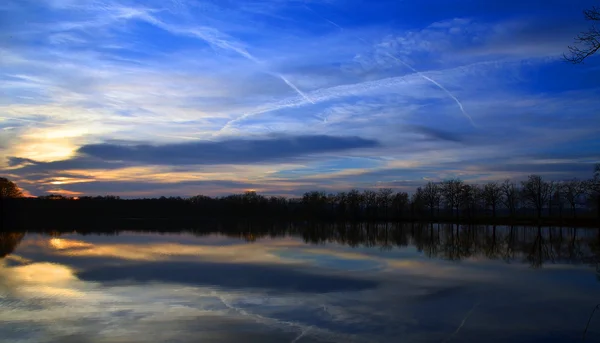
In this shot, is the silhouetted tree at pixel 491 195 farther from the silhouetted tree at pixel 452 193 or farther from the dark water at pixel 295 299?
the dark water at pixel 295 299

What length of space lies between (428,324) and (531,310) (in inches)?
148

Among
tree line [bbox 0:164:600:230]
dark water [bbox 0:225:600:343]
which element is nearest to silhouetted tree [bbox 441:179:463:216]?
tree line [bbox 0:164:600:230]

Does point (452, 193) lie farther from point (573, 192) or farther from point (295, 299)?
point (295, 299)

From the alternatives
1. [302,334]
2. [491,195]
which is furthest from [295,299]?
[491,195]

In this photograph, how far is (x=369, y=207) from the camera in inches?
5064

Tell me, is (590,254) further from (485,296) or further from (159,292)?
(159,292)

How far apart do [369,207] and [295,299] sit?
11589 centimetres

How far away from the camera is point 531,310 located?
43.5 feet

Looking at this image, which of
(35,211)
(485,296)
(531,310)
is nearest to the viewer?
(531,310)

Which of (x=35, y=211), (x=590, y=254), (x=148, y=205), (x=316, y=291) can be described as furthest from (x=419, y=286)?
(x=148, y=205)

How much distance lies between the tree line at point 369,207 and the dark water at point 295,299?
63.6m

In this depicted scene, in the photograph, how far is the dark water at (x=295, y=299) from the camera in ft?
35.3

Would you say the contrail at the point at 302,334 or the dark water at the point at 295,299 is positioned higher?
the contrail at the point at 302,334

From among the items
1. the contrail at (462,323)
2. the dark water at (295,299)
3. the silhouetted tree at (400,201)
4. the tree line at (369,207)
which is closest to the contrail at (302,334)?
the dark water at (295,299)
